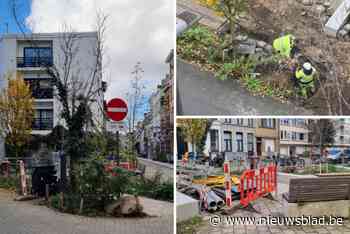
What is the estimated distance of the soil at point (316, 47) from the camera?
4.56 metres

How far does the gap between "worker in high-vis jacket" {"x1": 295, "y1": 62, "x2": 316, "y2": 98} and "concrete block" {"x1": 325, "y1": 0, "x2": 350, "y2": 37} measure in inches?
16.6

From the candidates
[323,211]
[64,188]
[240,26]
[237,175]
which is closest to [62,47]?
[64,188]

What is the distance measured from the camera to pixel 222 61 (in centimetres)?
465

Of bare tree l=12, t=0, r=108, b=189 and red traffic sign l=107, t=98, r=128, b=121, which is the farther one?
red traffic sign l=107, t=98, r=128, b=121

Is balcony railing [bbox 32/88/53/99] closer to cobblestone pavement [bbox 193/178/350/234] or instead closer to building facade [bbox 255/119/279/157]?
cobblestone pavement [bbox 193/178/350/234]

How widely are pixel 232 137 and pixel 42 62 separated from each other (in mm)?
2684

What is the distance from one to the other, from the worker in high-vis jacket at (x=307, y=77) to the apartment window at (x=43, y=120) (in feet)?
10.5

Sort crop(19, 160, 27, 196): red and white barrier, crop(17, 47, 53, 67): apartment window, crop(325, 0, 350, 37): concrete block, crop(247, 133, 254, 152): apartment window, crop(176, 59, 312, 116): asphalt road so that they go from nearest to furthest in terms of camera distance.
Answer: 1. crop(325, 0, 350, 37): concrete block
2. crop(176, 59, 312, 116): asphalt road
3. crop(247, 133, 254, 152): apartment window
4. crop(17, 47, 53, 67): apartment window
5. crop(19, 160, 27, 196): red and white barrier

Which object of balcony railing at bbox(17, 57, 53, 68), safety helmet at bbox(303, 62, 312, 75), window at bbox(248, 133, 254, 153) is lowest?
window at bbox(248, 133, 254, 153)

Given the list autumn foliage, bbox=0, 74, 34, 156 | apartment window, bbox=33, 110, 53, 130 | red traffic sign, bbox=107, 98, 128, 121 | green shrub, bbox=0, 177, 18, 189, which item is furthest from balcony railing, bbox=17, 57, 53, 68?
green shrub, bbox=0, 177, 18, 189

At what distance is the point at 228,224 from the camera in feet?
15.6

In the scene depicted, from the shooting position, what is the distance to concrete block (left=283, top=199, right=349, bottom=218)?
189 inches

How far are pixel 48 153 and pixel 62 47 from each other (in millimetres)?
1460

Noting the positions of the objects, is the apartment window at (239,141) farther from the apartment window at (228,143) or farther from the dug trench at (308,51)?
the dug trench at (308,51)
